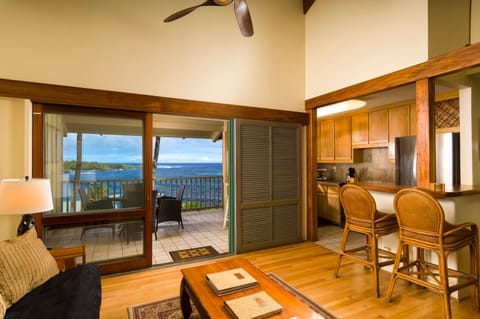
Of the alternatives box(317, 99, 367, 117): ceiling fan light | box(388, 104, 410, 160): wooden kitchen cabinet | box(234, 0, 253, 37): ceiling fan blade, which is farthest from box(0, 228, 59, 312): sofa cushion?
box(388, 104, 410, 160): wooden kitchen cabinet

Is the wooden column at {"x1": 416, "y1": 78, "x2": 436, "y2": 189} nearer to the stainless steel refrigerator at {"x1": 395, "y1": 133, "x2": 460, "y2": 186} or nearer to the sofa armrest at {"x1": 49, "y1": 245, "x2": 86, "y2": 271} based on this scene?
the stainless steel refrigerator at {"x1": 395, "y1": 133, "x2": 460, "y2": 186}

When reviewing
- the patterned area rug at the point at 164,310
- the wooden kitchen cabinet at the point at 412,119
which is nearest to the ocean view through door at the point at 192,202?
the patterned area rug at the point at 164,310

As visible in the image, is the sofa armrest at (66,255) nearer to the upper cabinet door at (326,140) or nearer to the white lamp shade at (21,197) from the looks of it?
the white lamp shade at (21,197)

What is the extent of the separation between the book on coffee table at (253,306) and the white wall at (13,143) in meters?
2.54

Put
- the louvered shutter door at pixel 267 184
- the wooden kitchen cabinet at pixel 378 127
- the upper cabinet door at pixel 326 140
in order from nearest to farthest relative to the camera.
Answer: the louvered shutter door at pixel 267 184 < the wooden kitchen cabinet at pixel 378 127 < the upper cabinet door at pixel 326 140

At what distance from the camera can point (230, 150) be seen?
12.3 feet

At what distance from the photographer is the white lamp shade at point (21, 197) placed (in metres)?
1.93

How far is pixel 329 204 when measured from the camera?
5.34 metres

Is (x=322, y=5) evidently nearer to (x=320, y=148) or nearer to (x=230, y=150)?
(x=230, y=150)

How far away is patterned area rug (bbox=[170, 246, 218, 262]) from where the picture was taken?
3601mm

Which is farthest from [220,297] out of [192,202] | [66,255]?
[192,202]

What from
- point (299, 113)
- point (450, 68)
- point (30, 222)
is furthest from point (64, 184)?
point (450, 68)

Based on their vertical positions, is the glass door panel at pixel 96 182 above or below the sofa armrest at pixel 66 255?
above

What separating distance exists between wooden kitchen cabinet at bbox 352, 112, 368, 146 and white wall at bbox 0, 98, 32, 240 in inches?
214
